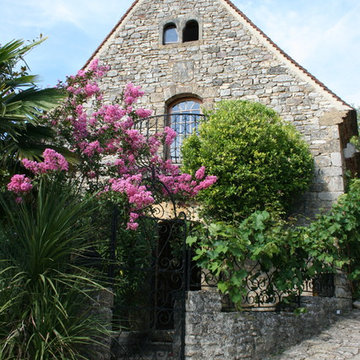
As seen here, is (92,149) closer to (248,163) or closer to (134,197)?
(134,197)

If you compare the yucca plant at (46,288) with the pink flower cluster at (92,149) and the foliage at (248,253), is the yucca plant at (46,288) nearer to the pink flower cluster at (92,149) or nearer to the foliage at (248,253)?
the foliage at (248,253)

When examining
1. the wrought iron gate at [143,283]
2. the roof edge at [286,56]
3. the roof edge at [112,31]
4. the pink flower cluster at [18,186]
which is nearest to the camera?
the pink flower cluster at [18,186]

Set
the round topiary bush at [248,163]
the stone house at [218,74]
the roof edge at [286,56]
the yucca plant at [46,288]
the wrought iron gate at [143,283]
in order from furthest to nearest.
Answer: the roof edge at [286,56] → the stone house at [218,74] → the round topiary bush at [248,163] → the wrought iron gate at [143,283] → the yucca plant at [46,288]

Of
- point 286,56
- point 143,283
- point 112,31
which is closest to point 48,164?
point 143,283

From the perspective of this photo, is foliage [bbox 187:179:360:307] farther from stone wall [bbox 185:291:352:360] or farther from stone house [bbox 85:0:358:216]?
stone house [bbox 85:0:358:216]

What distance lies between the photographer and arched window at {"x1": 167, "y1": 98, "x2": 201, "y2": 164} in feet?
30.2

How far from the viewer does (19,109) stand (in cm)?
567

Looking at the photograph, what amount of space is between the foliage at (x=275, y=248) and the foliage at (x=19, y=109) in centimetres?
254

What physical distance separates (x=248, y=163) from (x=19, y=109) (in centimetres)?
412

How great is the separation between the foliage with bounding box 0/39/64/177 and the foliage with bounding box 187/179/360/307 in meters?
2.54

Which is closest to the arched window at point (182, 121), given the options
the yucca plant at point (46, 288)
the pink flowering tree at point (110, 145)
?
the pink flowering tree at point (110, 145)

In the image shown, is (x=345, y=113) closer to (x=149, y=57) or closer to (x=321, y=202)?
(x=321, y=202)

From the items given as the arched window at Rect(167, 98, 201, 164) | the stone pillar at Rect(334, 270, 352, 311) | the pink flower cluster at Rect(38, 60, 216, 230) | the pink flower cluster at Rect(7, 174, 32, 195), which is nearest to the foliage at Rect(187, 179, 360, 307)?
the stone pillar at Rect(334, 270, 352, 311)

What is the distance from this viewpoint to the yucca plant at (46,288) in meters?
3.83
